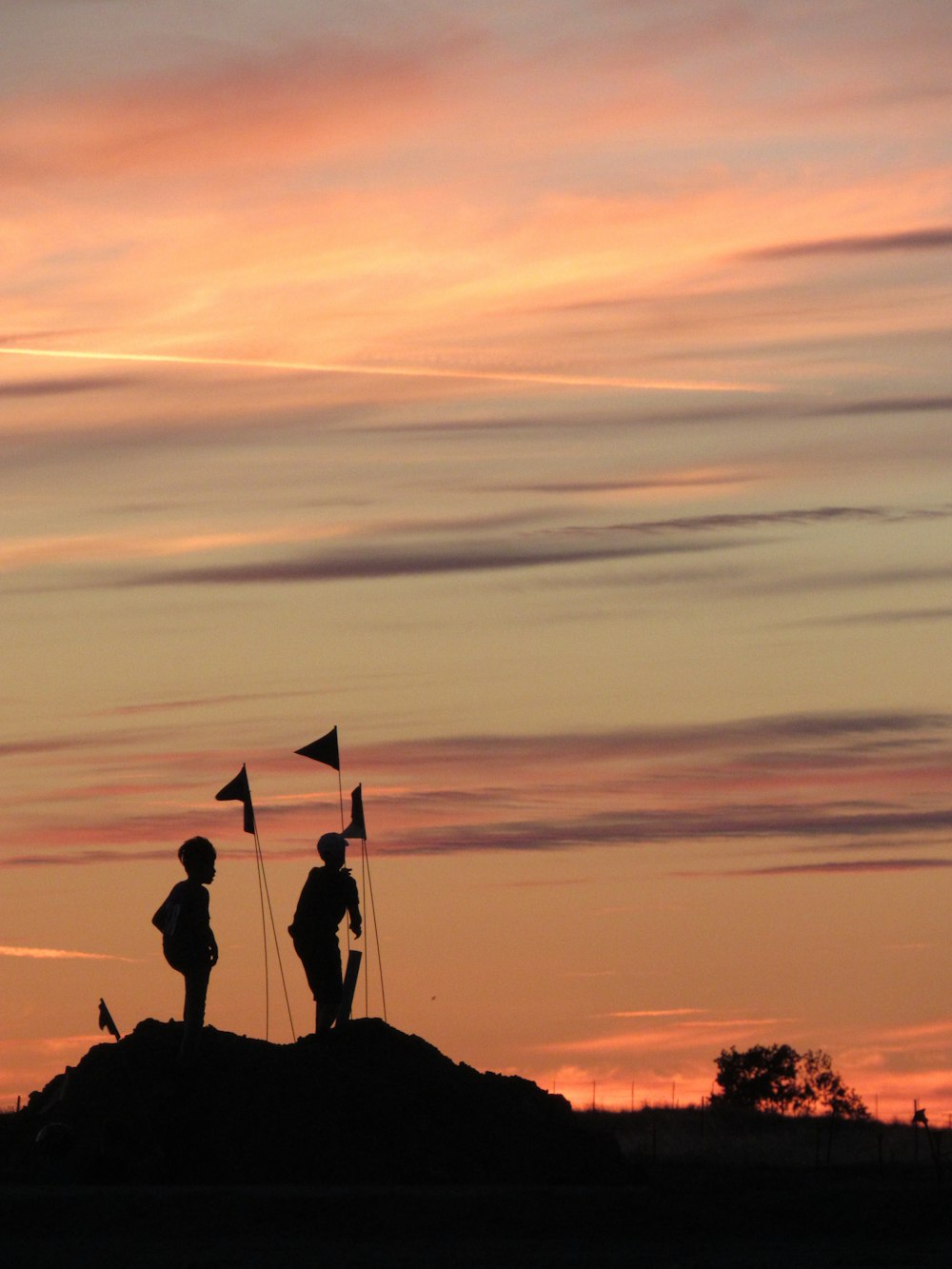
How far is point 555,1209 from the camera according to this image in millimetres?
26938

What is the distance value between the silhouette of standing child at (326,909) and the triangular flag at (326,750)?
1.95 meters

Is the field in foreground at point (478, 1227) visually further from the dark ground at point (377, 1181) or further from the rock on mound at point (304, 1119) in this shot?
the rock on mound at point (304, 1119)

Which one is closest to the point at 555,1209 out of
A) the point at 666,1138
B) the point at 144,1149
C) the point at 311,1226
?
the point at 311,1226

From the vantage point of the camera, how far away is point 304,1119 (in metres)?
32.0

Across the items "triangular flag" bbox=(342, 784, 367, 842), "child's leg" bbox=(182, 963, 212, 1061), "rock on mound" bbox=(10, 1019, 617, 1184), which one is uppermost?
"triangular flag" bbox=(342, 784, 367, 842)

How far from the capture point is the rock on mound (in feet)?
103

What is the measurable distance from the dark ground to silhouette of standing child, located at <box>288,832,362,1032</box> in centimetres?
135

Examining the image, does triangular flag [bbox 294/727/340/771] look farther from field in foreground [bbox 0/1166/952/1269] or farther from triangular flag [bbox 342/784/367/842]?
field in foreground [bbox 0/1166/952/1269]

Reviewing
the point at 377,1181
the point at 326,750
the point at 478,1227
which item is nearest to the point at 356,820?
the point at 326,750

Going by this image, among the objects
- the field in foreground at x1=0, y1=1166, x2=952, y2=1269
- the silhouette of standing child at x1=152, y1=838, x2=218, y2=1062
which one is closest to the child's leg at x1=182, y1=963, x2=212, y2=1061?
the silhouette of standing child at x1=152, y1=838, x2=218, y2=1062

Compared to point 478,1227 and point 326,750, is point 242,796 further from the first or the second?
point 478,1227

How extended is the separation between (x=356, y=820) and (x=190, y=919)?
13.7ft

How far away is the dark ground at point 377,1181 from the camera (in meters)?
25.0

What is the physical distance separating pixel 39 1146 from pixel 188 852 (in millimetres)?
4351
